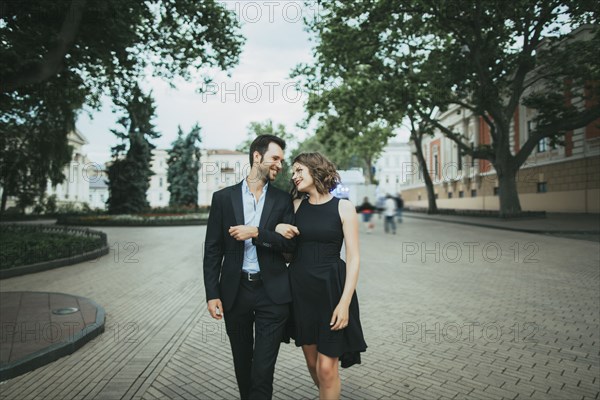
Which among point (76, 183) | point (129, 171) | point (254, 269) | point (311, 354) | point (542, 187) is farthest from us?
point (76, 183)

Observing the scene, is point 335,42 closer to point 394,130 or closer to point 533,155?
point 394,130

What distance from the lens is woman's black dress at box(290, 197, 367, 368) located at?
2.80 meters

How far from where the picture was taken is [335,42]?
2227 cm

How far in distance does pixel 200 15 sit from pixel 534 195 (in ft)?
93.7

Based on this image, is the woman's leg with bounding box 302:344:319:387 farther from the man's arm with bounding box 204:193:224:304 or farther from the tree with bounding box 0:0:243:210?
the tree with bounding box 0:0:243:210

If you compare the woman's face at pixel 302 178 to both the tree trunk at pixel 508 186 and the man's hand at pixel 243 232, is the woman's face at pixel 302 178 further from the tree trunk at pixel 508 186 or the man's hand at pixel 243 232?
the tree trunk at pixel 508 186

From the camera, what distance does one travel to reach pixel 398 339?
17.3ft

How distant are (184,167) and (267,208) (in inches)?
2181

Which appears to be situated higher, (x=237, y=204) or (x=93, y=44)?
(x=93, y=44)

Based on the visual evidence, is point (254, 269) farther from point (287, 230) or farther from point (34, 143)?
point (34, 143)

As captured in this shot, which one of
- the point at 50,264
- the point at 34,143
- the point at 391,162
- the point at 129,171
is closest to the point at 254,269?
the point at 50,264

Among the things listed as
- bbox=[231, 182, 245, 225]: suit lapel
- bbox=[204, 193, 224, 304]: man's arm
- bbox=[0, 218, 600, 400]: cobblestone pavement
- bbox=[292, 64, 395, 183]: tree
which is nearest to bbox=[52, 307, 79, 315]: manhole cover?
bbox=[0, 218, 600, 400]: cobblestone pavement

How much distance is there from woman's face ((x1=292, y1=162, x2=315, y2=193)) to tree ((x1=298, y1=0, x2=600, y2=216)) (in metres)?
18.7

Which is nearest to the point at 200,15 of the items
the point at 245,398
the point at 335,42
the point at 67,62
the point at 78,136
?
the point at 67,62
